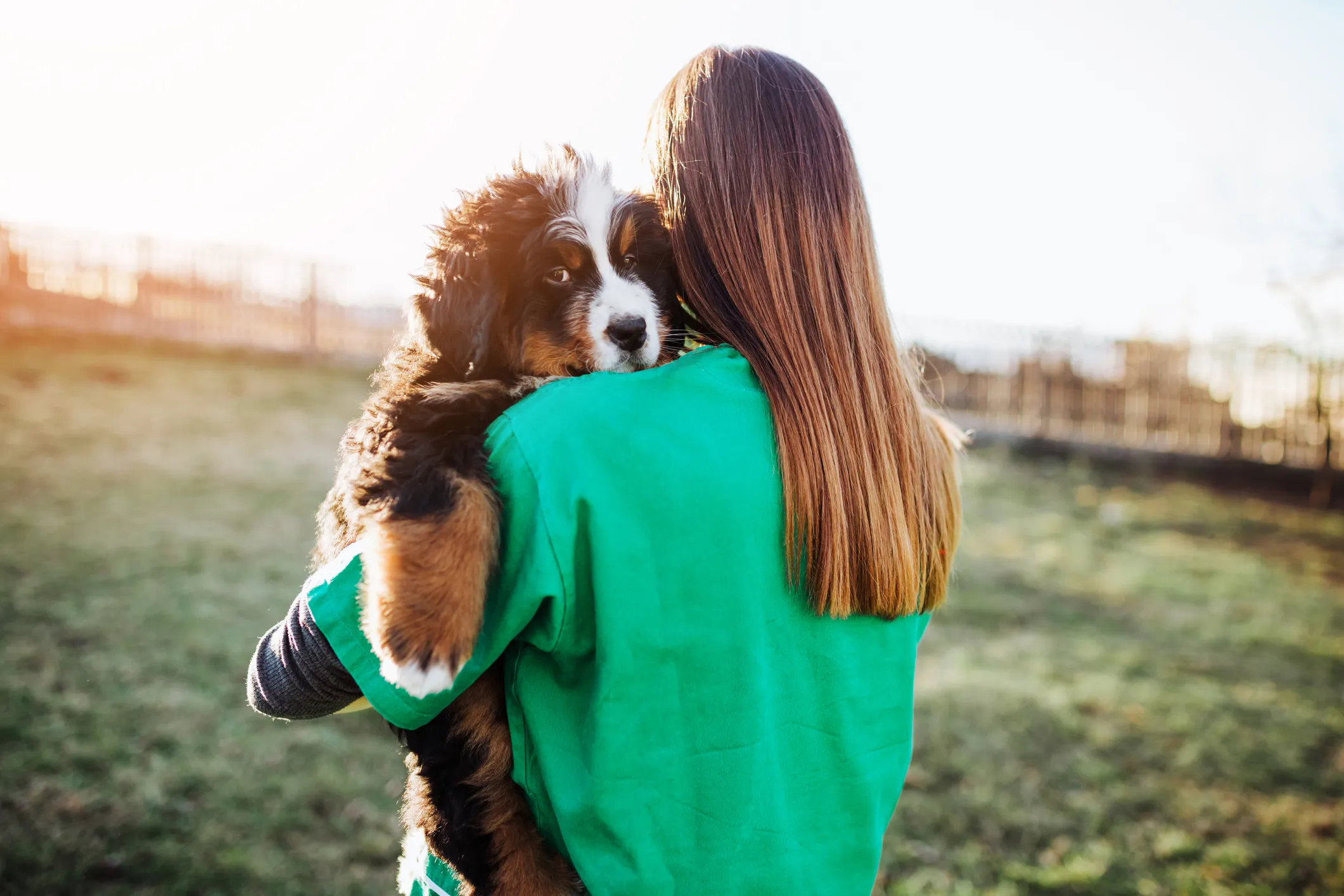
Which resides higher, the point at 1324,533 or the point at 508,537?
the point at 508,537

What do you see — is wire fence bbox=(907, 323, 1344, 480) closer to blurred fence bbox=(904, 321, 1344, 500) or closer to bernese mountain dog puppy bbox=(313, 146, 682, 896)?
blurred fence bbox=(904, 321, 1344, 500)

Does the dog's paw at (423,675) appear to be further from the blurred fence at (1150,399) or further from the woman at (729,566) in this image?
the blurred fence at (1150,399)

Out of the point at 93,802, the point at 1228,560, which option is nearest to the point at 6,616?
the point at 93,802

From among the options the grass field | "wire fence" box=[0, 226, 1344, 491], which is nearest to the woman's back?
the grass field

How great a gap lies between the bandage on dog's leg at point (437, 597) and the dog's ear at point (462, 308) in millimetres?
511

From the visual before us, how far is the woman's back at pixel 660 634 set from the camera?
1220 millimetres

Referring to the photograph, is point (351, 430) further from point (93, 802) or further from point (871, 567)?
point (93, 802)

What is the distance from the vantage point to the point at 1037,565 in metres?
9.38

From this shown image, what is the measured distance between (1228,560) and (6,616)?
10.9 metres

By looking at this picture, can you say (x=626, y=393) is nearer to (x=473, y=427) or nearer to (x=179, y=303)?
(x=473, y=427)

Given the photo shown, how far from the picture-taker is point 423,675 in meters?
1.29

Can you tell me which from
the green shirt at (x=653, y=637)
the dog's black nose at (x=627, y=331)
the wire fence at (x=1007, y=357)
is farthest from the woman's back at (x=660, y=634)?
the wire fence at (x=1007, y=357)

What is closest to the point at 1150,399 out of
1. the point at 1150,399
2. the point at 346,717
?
the point at 1150,399

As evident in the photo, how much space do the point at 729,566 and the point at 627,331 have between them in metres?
0.67
